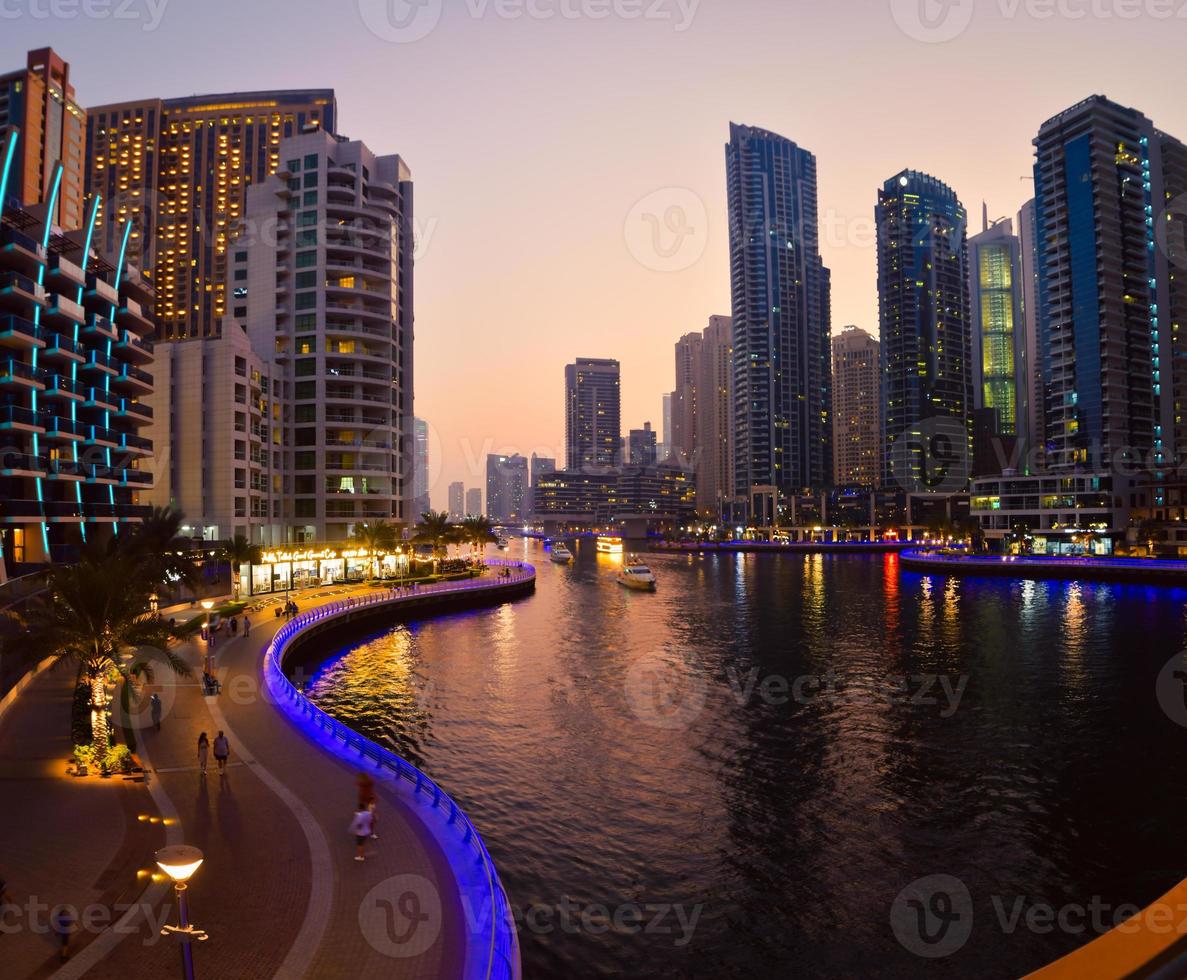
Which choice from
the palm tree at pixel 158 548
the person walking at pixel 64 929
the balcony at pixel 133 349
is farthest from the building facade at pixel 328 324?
the person walking at pixel 64 929

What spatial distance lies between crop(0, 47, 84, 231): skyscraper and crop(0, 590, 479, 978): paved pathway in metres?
161

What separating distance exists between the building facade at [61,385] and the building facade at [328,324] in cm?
2622

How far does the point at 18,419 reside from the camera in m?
55.7

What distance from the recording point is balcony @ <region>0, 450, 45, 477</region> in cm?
5453

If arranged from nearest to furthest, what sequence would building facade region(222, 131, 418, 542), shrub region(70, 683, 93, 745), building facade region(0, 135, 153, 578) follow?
shrub region(70, 683, 93, 745), building facade region(0, 135, 153, 578), building facade region(222, 131, 418, 542)

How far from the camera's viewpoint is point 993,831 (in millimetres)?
25641

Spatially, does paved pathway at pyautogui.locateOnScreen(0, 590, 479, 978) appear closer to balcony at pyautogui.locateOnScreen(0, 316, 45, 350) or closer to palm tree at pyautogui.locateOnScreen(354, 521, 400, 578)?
balcony at pyautogui.locateOnScreen(0, 316, 45, 350)

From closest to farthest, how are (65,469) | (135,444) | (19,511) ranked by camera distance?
(19,511)
(65,469)
(135,444)

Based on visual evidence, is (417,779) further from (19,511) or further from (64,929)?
(19,511)

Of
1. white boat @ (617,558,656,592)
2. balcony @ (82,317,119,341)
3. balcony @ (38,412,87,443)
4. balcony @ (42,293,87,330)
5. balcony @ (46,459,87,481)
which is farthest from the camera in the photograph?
white boat @ (617,558,656,592)

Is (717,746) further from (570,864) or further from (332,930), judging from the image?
(332,930)

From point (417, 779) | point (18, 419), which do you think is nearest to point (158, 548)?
point (18, 419)

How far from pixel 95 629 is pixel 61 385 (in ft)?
158

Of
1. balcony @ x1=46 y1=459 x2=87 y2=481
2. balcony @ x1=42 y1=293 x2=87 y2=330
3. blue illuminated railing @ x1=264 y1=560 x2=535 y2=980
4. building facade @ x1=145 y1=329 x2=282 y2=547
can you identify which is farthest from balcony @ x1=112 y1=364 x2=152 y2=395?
blue illuminated railing @ x1=264 y1=560 x2=535 y2=980
